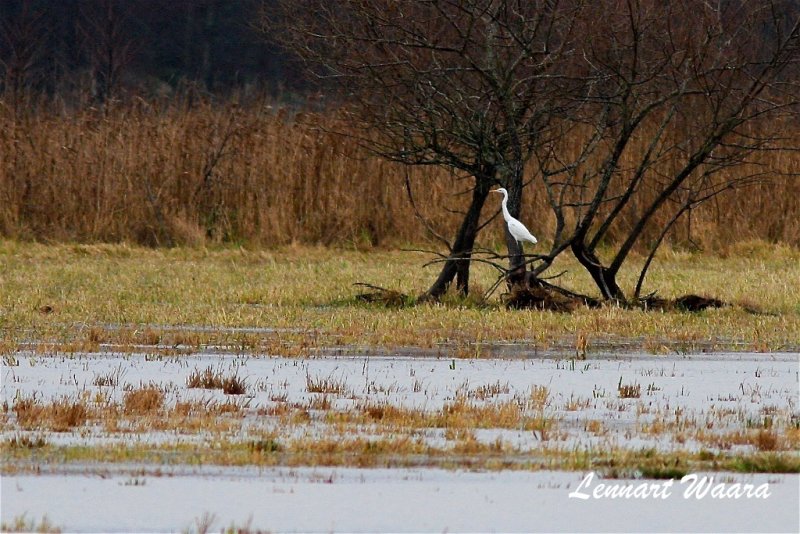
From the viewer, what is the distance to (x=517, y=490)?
5.16 m

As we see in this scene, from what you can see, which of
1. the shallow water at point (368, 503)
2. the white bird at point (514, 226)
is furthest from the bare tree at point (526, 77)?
the shallow water at point (368, 503)

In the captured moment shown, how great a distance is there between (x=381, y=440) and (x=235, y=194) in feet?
50.1

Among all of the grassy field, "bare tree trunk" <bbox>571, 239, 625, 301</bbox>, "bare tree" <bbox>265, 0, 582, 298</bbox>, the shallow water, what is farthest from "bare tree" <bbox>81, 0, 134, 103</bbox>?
Result: the shallow water

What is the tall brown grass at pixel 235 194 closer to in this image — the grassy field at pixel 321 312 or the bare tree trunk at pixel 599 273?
the grassy field at pixel 321 312

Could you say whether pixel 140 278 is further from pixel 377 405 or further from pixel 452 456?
pixel 452 456

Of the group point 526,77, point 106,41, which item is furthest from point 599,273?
point 106,41

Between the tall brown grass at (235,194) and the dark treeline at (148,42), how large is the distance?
622 inches

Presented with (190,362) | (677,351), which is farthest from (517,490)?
(677,351)

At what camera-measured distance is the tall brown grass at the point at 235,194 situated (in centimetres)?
2058

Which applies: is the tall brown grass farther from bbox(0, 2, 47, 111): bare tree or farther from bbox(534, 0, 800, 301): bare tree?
bbox(0, 2, 47, 111): bare tree

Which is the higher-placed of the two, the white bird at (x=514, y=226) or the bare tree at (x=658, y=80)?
the bare tree at (x=658, y=80)

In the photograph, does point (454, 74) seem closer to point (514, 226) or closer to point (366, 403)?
point (514, 226)

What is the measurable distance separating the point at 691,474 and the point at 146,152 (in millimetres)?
16674

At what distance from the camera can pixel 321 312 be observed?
40.4 feet
